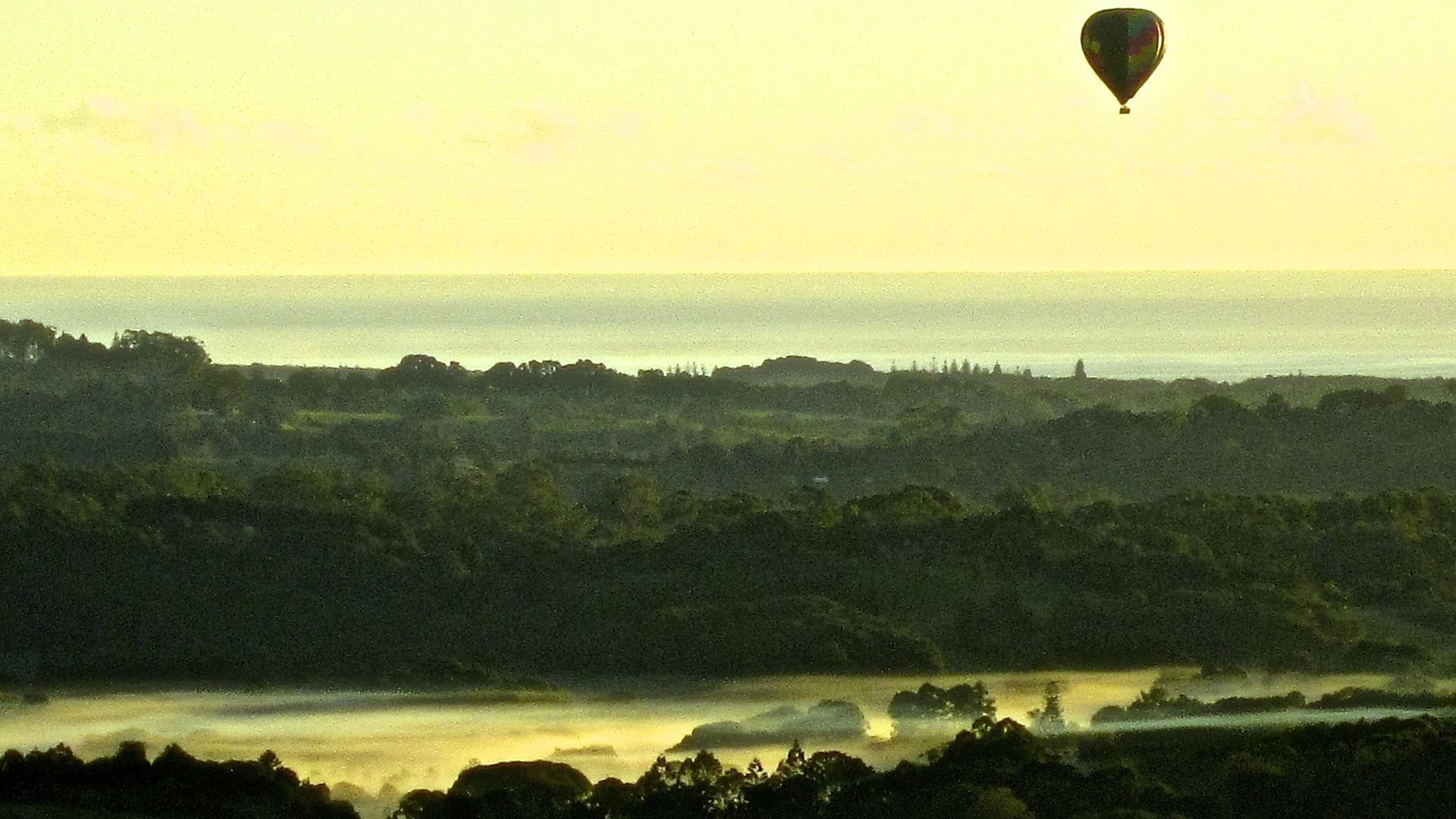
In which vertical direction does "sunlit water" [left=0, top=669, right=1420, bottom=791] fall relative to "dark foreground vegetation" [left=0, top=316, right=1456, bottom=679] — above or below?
below

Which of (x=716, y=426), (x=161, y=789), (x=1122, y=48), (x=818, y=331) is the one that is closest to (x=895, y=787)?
(x=161, y=789)

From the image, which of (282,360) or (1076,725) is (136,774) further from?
(282,360)

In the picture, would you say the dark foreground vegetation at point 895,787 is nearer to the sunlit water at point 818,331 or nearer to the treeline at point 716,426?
the treeline at point 716,426

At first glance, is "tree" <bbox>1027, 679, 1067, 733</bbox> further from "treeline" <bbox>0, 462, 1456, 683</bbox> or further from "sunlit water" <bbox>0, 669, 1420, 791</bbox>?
"treeline" <bbox>0, 462, 1456, 683</bbox>

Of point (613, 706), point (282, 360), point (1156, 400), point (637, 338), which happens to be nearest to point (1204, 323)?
point (637, 338)

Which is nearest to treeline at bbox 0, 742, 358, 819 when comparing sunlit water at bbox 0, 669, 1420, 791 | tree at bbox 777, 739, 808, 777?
sunlit water at bbox 0, 669, 1420, 791

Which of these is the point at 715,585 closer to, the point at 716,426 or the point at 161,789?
Answer: the point at 161,789

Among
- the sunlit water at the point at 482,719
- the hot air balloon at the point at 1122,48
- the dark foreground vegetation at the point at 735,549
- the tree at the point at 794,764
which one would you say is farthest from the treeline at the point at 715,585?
the tree at the point at 794,764
